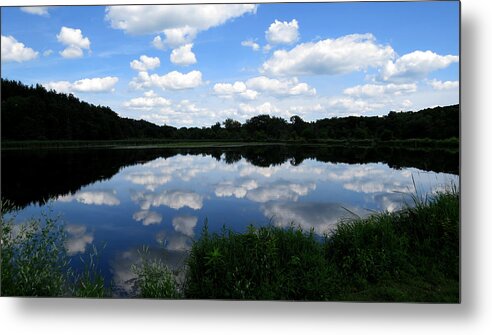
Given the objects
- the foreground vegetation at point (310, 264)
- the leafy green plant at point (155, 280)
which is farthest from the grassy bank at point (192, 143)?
the leafy green plant at point (155, 280)

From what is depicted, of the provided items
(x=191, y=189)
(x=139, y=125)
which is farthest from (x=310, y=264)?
(x=139, y=125)

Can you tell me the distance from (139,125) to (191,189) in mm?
833

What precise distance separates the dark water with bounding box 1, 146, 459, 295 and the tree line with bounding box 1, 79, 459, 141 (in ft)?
0.49

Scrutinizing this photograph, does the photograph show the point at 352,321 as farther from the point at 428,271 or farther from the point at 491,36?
the point at 491,36

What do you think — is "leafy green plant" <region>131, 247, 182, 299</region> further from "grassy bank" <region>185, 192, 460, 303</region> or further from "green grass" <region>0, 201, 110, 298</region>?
"green grass" <region>0, 201, 110, 298</region>

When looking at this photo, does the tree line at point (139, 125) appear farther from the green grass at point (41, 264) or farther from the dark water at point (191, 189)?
the green grass at point (41, 264)

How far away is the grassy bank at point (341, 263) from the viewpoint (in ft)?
9.73

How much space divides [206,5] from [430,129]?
2.15 m

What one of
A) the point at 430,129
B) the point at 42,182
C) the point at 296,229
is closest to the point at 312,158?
the point at 296,229

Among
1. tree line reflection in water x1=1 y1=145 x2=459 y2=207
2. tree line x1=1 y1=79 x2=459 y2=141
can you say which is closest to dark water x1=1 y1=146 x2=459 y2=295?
tree line reflection in water x1=1 y1=145 x2=459 y2=207

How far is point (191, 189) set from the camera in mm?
3475

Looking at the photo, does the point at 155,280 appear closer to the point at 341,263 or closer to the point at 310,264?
the point at 310,264

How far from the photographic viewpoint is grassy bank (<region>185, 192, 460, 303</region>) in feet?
9.73

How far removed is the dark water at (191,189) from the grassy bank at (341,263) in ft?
0.63
